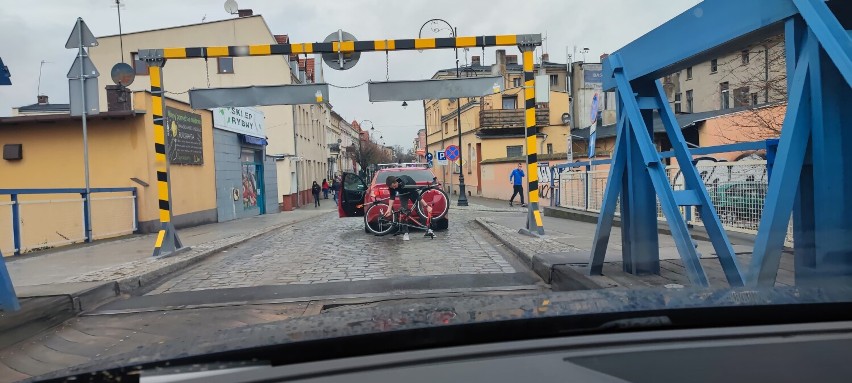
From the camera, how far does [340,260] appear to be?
9016 millimetres

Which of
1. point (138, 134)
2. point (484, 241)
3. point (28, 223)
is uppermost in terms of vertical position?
point (138, 134)

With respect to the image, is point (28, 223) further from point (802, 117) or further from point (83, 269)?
point (802, 117)

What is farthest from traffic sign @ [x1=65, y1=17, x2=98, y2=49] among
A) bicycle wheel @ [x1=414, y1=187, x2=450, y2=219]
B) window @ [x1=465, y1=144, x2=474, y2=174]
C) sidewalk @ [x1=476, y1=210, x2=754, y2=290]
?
window @ [x1=465, y1=144, x2=474, y2=174]

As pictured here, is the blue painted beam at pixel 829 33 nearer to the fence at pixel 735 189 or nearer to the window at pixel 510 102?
the fence at pixel 735 189

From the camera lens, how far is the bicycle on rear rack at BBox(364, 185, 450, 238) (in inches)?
482

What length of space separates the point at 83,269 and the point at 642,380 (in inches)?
343

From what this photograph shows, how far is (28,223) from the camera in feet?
35.5

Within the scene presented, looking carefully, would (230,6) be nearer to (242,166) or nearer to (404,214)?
(242,166)

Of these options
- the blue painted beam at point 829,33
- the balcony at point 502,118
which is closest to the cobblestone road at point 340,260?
the blue painted beam at point 829,33

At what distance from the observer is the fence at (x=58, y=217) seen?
10.3 meters

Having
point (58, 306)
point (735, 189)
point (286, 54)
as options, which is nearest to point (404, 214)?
point (286, 54)

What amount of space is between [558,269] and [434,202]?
20.0 ft

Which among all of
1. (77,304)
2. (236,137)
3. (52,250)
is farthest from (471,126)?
(77,304)

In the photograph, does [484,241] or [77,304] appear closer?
[77,304]
